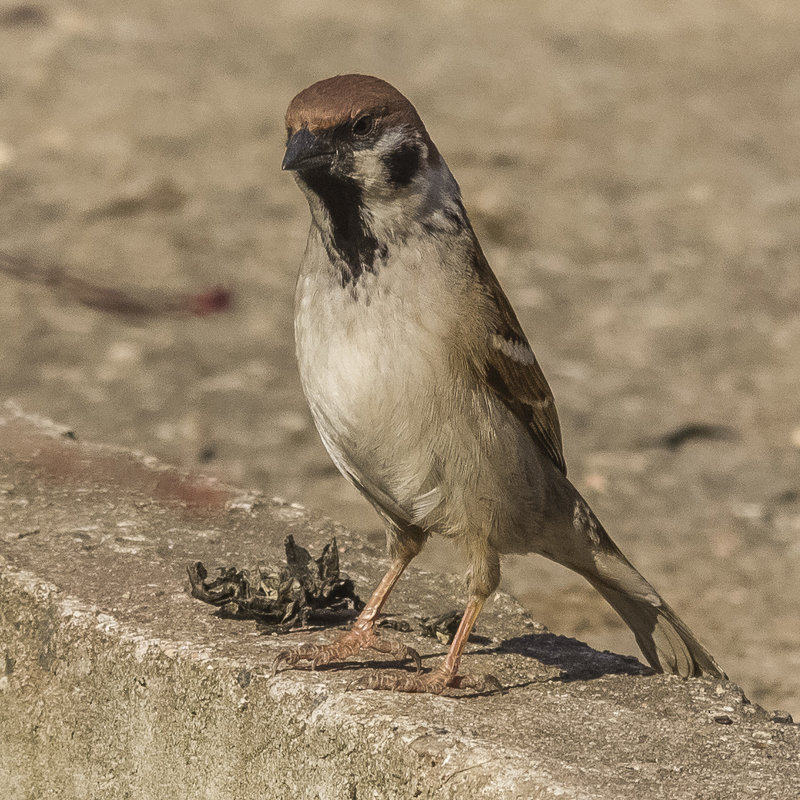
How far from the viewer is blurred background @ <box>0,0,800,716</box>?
300 inches

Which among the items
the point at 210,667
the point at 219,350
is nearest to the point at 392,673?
the point at 210,667

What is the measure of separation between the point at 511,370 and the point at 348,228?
65 cm

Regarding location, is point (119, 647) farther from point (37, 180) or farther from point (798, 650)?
point (37, 180)

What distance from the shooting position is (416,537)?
14.1 ft

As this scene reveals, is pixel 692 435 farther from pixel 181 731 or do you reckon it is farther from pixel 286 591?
pixel 181 731

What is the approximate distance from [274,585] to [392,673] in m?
0.55

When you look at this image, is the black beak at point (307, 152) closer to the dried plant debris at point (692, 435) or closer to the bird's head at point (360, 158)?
the bird's head at point (360, 158)

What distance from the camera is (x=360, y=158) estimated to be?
383cm

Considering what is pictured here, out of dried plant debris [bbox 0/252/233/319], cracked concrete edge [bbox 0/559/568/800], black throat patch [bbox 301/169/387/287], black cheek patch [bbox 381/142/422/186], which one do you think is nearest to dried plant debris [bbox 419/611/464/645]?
cracked concrete edge [bbox 0/559/568/800]

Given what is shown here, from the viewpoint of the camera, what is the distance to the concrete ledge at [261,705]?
335 cm

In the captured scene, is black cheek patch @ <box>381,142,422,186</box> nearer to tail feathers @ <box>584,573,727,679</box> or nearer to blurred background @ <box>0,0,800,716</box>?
tail feathers @ <box>584,573,727,679</box>

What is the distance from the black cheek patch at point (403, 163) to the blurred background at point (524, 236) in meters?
1.74

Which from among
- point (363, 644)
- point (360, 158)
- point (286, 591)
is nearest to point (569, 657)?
point (363, 644)

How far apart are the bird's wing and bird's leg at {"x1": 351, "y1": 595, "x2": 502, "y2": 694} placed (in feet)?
1.93
